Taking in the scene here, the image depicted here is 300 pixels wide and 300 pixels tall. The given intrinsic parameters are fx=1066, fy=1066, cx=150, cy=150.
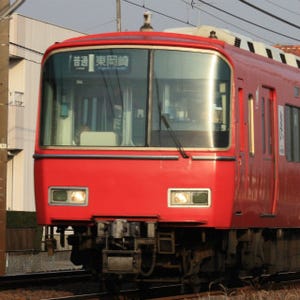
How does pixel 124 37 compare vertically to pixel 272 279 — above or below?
above

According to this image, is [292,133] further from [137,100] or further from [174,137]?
[137,100]

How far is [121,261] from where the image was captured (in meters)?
12.3

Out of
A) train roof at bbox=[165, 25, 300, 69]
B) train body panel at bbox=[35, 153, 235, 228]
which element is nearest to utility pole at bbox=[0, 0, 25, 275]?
train roof at bbox=[165, 25, 300, 69]

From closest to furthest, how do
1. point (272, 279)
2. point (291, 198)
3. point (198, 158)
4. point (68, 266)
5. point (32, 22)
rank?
point (198, 158) → point (291, 198) → point (272, 279) → point (68, 266) → point (32, 22)

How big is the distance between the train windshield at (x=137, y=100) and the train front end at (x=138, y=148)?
0.04 feet

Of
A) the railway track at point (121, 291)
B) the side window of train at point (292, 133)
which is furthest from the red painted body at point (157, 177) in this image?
the side window of train at point (292, 133)

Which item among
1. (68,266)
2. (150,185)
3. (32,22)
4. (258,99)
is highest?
(32,22)

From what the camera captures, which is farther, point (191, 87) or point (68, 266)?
point (68, 266)

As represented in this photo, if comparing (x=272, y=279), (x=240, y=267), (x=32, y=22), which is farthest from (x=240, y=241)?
(x=32, y=22)

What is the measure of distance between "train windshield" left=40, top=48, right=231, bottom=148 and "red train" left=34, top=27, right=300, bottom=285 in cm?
1

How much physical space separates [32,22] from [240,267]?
2587 cm

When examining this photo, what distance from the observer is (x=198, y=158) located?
12.3 m

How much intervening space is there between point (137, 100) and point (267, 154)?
236cm

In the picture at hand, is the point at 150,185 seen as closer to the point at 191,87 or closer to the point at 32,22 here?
the point at 191,87
